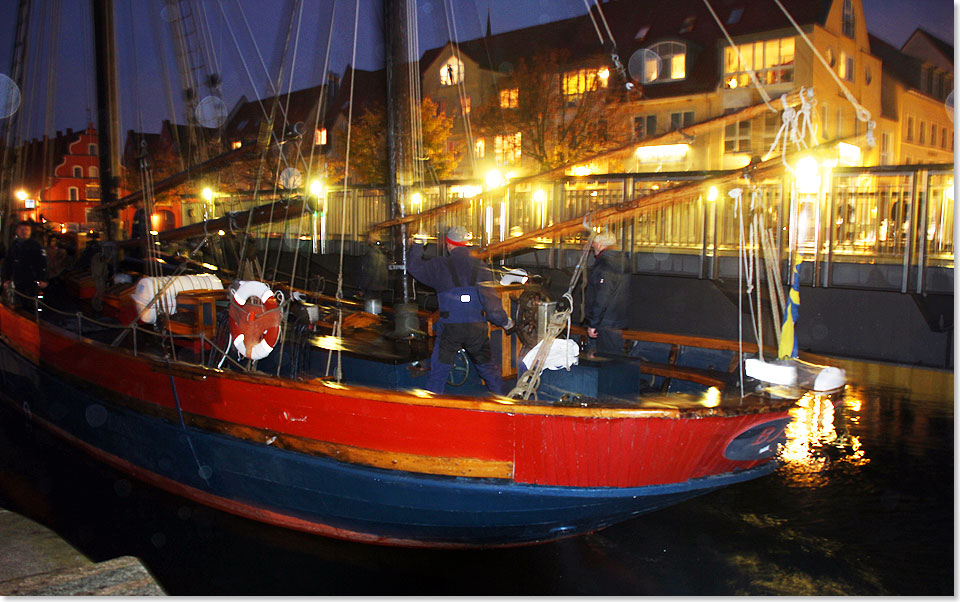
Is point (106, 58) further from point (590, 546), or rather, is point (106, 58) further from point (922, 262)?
point (922, 262)

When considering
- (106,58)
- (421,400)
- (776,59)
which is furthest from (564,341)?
(776,59)

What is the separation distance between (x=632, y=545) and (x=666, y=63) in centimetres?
2371

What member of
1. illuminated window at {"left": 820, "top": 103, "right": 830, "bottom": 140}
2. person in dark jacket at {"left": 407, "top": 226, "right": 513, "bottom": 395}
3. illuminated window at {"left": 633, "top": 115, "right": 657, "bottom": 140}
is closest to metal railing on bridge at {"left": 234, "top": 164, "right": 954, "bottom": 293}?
person in dark jacket at {"left": 407, "top": 226, "right": 513, "bottom": 395}

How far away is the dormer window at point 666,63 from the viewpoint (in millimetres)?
26359

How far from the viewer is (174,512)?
6.96m

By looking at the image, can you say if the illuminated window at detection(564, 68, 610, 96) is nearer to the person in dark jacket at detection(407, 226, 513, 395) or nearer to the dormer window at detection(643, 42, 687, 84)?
the dormer window at detection(643, 42, 687, 84)

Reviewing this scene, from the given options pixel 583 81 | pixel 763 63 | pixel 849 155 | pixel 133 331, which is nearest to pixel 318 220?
pixel 133 331

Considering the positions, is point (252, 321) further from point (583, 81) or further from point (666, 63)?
point (666, 63)

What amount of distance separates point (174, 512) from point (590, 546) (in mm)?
3926

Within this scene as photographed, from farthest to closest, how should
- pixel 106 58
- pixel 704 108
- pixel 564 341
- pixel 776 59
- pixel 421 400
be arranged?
pixel 704 108 < pixel 776 59 < pixel 106 58 < pixel 564 341 < pixel 421 400

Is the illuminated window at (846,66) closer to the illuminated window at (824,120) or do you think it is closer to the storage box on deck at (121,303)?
the illuminated window at (824,120)

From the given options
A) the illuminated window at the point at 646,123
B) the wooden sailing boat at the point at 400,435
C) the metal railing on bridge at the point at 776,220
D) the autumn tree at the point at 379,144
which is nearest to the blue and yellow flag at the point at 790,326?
the wooden sailing boat at the point at 400,435

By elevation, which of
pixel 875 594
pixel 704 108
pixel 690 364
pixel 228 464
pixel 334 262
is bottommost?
pixel 875 594

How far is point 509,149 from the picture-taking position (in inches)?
960
